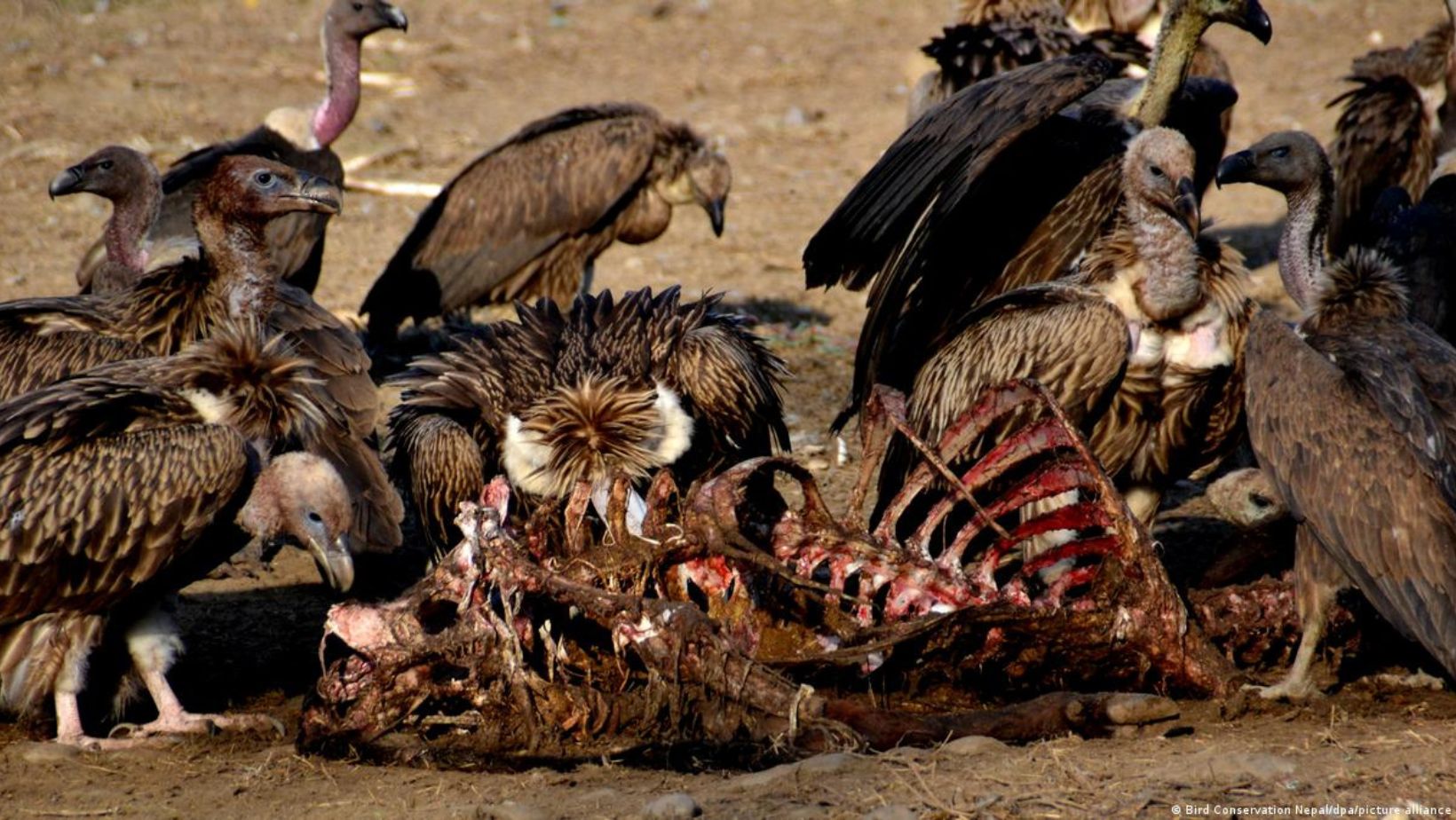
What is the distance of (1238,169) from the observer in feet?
18.9

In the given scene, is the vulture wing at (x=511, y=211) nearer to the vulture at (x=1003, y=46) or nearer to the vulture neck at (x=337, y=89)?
the vulture neck at (x=337, y=89)

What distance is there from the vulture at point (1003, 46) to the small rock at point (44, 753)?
479 cm

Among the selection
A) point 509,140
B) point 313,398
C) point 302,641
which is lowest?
point 302,641

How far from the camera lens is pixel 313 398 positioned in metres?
5.11

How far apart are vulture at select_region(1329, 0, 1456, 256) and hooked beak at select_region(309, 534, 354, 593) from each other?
200 inches

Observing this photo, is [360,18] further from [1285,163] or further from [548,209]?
[1285,163]

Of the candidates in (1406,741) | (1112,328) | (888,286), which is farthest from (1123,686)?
(888,286)

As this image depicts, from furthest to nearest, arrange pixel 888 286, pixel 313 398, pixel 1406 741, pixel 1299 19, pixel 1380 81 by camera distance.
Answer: pixel 1299 19
pixel 1380 81
pixel 888 286
pixel 313 398
pixel 1406 741

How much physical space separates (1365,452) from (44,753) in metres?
3.26

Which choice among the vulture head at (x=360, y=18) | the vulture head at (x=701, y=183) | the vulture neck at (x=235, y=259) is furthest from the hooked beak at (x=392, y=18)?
the vulture neck at (x=235, y=259)

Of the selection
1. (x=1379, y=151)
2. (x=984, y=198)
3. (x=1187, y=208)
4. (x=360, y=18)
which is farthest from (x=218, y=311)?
(x=1379, y=151)

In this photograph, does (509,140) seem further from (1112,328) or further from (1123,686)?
(1123,686)

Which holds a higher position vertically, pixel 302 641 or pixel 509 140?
pixel 509 140

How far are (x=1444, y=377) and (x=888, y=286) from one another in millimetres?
1601
